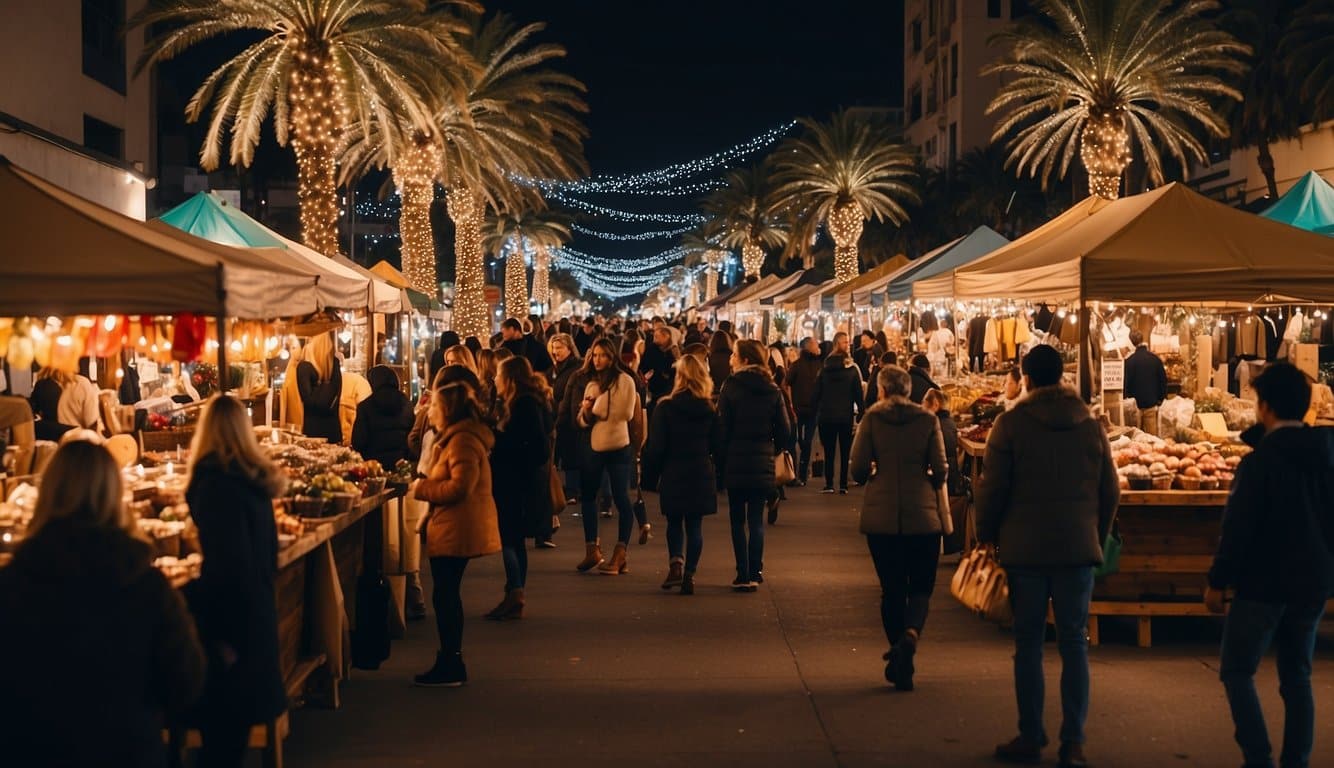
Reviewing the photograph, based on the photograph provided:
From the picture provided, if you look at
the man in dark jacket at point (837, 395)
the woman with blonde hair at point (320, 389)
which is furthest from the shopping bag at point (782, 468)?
the man in dark jacket at point (837, 395)

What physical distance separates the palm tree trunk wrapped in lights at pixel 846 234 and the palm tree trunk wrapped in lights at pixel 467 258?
45.4 ft

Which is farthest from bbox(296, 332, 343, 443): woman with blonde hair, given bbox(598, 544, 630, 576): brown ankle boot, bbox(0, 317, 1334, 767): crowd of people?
bbox(598, 544, 630, 576): brown ankle boot

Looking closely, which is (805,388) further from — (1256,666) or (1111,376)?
(1256,666)

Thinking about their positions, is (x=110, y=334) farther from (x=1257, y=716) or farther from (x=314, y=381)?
(x=1257, y=716)

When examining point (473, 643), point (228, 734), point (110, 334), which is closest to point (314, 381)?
point (110, 334)

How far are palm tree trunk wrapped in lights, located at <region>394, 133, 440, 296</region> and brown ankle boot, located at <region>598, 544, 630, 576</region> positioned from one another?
19.4 metres

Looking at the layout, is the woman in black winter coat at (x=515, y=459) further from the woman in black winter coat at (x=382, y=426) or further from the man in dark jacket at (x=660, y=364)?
the man in dark jacket at (x=660, y=364)

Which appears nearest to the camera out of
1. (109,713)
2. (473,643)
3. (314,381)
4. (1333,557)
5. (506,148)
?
(109,713)

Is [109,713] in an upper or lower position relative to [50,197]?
lower

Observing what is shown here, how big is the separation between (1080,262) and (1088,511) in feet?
13.0

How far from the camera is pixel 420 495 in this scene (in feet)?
28.2

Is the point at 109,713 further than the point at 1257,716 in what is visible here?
No

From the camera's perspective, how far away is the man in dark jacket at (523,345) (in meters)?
16.5

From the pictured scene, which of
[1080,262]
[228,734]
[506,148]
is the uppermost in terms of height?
[506,148]
